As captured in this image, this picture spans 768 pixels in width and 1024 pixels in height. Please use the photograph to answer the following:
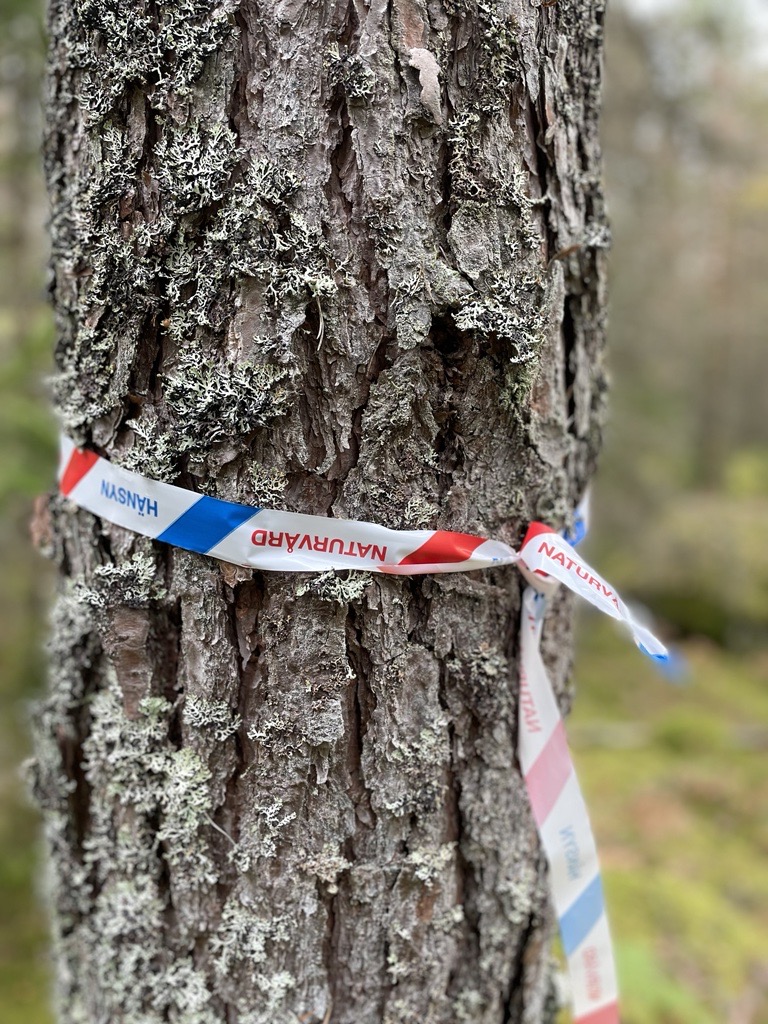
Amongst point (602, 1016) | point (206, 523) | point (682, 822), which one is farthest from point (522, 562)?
point (682, 822)

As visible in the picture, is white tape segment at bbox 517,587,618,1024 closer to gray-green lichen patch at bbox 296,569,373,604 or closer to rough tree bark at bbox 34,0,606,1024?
rough tree bark at bbox 34,0,606,1024

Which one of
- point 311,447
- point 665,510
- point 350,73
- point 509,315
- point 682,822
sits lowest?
point 682,822

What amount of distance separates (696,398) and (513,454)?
1275 cm

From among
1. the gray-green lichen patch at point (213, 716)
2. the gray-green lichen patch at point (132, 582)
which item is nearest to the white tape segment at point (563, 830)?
the gray-green lichen patch at point (213, 716)

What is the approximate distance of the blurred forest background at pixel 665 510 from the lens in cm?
347

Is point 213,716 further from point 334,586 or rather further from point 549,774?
point 549,774

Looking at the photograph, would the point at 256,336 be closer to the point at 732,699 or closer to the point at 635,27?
the point at 732,699

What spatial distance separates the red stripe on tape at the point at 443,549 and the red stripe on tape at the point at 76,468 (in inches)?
19.2

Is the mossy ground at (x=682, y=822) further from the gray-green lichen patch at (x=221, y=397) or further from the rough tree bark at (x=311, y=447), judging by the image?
the gray-green lichen patch at (x=221, y=397)

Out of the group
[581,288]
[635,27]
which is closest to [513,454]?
[581,288]

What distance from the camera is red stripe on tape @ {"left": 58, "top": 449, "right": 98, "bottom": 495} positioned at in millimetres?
1104

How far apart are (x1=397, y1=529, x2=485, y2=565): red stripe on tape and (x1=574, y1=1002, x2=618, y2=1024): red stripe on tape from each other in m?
0.88

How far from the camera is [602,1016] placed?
1.30 metres

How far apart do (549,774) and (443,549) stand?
447 mm
